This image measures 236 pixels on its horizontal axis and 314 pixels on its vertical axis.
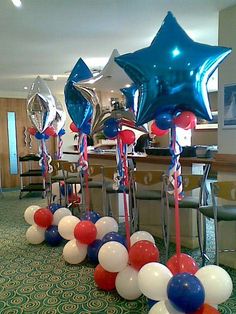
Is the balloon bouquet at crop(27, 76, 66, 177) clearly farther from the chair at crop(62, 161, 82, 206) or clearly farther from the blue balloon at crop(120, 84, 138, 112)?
the blue balloon at crop(120, 84, 138, 112)

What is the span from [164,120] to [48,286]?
167 centimetres

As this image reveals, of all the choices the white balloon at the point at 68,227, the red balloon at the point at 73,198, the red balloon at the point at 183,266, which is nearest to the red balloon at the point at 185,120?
the red balloon at the point at 183,266

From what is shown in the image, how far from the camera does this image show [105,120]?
2.43 m

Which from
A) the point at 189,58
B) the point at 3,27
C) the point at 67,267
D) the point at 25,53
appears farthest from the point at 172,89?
the point at 25,53

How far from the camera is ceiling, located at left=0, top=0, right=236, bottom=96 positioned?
268 cm

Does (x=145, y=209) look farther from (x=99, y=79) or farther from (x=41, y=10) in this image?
(x=41, y=10)

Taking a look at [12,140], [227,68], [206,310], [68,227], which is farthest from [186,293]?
[12,140]

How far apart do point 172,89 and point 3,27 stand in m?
2.31

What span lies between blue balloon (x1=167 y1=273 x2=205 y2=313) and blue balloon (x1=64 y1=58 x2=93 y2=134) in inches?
60.6

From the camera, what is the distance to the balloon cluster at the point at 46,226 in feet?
11.0

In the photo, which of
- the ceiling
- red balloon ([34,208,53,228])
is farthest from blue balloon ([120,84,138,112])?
red balloon ([34,208,53,228])

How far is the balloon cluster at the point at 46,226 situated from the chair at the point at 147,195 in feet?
2.56

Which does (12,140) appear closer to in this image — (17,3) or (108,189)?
(108,189)

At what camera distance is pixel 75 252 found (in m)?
2.85
